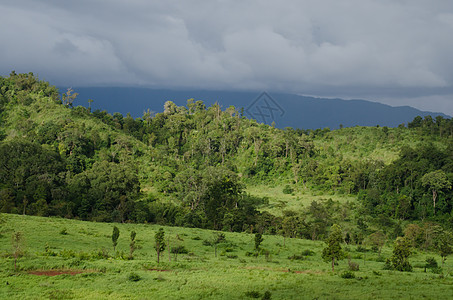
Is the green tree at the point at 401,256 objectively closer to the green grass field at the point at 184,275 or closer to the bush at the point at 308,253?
the green grass field at the point at 184,275

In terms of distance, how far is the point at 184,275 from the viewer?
99.3ft

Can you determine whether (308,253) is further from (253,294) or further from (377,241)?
(253,294)

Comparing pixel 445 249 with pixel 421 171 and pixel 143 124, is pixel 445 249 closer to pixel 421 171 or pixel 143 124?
pixel 421 171

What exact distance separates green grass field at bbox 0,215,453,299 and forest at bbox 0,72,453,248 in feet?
62.4

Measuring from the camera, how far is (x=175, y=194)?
84500 mm

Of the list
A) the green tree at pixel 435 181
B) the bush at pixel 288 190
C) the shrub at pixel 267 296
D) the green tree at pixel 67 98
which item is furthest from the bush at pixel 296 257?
the green tree at pixel 67 98

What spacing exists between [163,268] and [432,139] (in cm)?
9553

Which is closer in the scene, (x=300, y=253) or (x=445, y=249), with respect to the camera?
(x=445, y=249)

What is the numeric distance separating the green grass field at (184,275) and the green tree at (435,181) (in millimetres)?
33030

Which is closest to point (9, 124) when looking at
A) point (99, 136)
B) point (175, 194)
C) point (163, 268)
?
point (99, 136)

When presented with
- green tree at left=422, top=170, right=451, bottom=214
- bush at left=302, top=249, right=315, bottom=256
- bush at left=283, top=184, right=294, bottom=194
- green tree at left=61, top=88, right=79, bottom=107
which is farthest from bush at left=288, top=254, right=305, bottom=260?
green tree at left=61, top=88, right=79, bottom=107

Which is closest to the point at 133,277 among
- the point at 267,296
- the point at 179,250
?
the point at 267,296

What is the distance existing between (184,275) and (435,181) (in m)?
63.1

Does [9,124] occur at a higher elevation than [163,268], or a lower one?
higher
